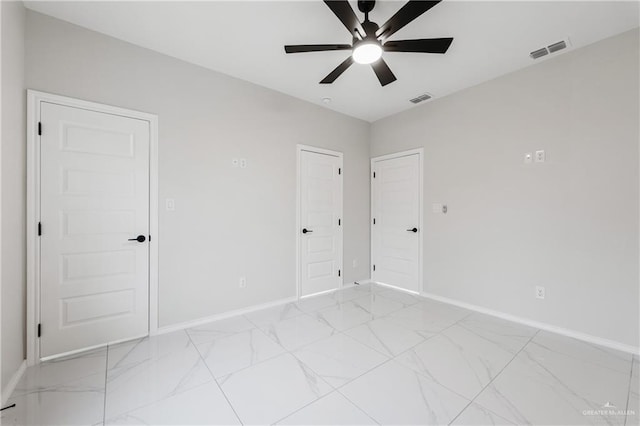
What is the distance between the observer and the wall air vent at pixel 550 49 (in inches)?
93.6

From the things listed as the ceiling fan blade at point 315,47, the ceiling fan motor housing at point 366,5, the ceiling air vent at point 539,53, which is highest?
the ceiling air vent at point 539,53

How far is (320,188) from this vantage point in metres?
3.82

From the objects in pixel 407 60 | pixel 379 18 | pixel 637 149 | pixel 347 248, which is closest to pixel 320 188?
pixel 347 248

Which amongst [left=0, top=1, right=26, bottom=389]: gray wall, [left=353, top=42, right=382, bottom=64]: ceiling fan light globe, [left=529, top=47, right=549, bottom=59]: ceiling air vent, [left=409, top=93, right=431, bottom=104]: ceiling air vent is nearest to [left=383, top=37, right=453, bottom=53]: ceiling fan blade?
[left=353, top=42, right=382, bottom=64]: ceiling fan light globe

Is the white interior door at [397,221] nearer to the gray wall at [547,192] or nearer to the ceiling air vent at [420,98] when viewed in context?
the gray wall at [547,192]

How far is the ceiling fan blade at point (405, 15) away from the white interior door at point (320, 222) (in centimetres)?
199

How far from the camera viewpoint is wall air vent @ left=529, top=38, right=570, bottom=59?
7.80 feet

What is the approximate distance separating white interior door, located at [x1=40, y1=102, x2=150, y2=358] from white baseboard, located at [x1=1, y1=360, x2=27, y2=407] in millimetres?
144

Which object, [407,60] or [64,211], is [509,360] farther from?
[64,211]

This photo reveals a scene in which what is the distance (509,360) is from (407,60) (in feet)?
9.61

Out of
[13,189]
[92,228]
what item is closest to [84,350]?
[92,228]

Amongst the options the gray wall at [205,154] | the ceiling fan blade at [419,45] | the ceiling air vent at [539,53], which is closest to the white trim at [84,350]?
the gray wall at [205,154]

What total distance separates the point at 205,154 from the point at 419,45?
90.4 inches

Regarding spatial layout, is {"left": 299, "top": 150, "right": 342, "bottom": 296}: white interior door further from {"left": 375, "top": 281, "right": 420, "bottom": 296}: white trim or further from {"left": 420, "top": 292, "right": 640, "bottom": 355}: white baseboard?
{"left": 420, "top": 292, "right": 640, "bottom": 355}: white baseboard
